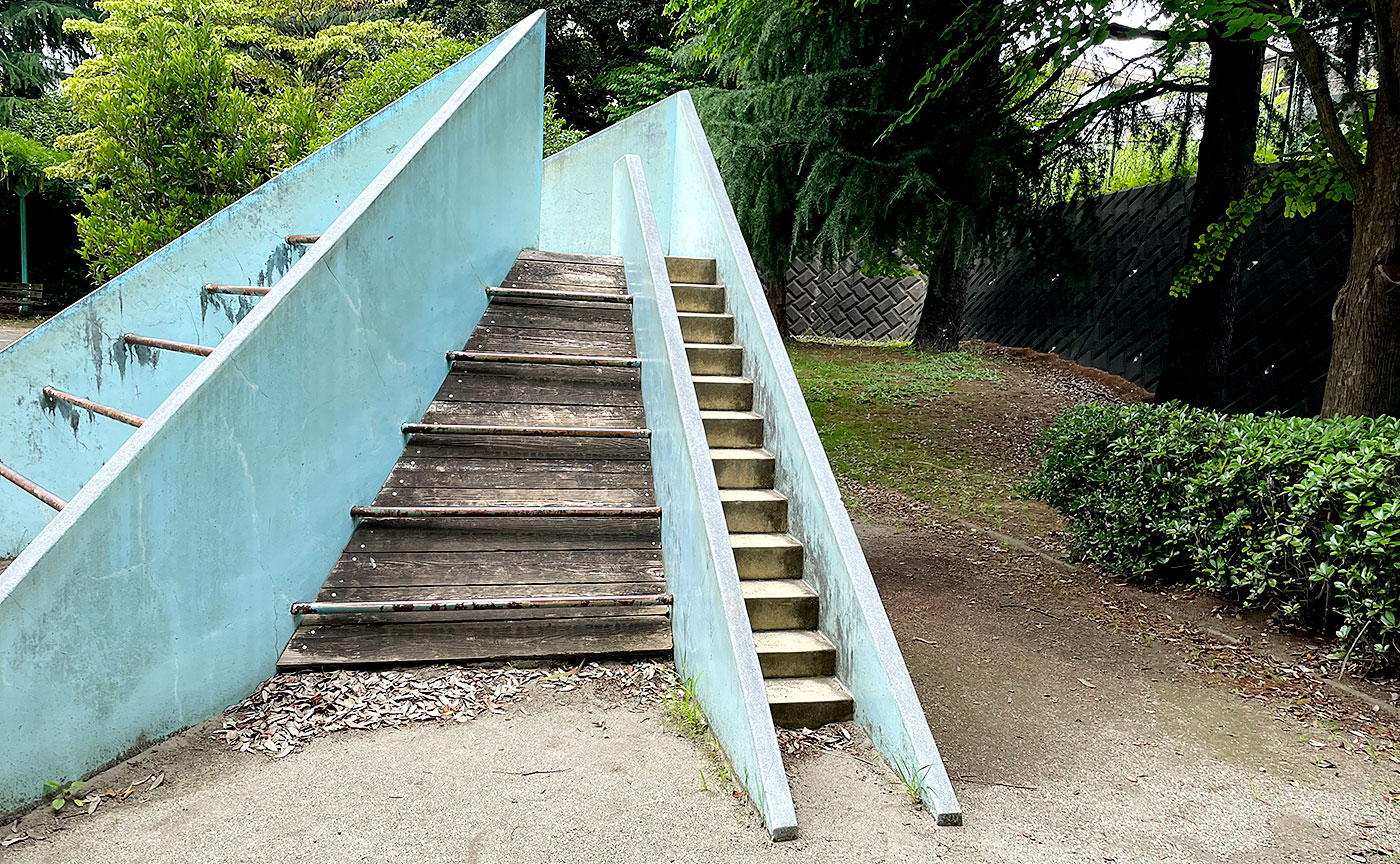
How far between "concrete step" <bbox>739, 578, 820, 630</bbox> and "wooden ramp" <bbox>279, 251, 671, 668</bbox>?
43 cm

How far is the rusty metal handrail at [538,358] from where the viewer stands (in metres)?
4.75

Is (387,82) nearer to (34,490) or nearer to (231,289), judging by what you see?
(231,289)

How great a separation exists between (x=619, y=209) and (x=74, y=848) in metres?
4.92

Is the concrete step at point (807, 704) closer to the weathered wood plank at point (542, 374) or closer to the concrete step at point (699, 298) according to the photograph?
the weathered wood plank at point (542, 374)

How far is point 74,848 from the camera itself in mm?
2406

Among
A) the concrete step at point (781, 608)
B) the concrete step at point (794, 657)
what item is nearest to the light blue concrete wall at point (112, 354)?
the concrete step at point (781, 608)

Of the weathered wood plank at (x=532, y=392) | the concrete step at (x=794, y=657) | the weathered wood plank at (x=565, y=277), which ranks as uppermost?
the weathered wood plank at (x=565, y=277)

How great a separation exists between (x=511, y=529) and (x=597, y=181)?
4549 millimetres

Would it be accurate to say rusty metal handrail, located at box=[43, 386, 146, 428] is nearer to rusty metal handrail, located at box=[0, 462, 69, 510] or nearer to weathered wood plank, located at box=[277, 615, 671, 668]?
rusty metal handrail, located at box=[0, 462, 69, 510]

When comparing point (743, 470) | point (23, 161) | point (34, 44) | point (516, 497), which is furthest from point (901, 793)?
point (34, 44)

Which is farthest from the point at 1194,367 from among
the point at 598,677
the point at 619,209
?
the point at 598,677

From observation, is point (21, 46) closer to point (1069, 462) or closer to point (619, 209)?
point (619, 209)

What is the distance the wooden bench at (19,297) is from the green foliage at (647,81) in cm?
1177

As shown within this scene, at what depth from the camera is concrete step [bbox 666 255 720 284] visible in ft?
18.6
